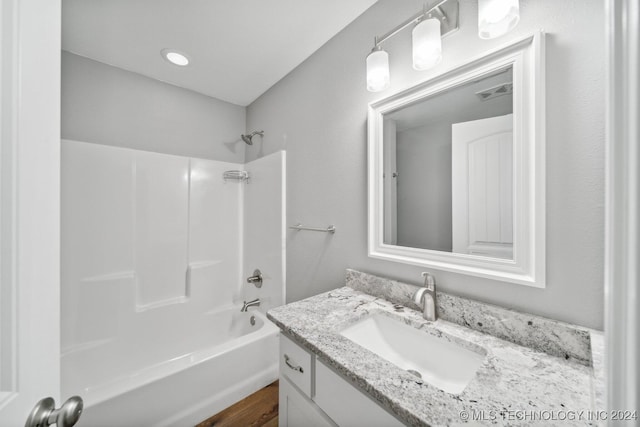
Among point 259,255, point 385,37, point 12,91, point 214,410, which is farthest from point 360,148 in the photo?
point 214,410

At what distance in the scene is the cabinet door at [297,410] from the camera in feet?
2.50

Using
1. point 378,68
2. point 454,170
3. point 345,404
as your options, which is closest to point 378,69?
point 378,68

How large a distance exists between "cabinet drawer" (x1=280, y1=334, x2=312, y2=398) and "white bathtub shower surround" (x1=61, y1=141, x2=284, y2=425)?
2.38ft

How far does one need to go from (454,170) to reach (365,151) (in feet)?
1.51

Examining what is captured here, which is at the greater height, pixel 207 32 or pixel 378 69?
pixel 207 32

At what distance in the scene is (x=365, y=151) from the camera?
1282 millimetres

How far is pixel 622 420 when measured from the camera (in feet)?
0.82

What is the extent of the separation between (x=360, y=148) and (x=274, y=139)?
3.18 ft

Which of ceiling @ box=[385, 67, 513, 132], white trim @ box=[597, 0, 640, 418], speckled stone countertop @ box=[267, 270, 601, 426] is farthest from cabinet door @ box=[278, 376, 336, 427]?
ceiling @ box=[385, 67, 513, 132]

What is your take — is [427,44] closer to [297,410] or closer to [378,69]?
[378,69]

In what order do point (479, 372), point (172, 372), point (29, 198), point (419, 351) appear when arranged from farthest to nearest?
1. point (172, 372)
2. point (419, 351)
3. point (479, 372)
4. point (29, 198)

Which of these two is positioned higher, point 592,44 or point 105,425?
point 592,44

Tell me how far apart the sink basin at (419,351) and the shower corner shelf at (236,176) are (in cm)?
179

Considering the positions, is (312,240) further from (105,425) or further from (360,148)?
(105,425)
